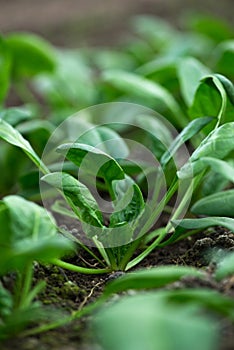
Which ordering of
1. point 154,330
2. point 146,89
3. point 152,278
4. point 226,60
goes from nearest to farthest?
point 154,330
point 152,278
point 146,89
point 226,60

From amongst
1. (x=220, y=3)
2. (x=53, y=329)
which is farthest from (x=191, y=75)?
(x=220, y=3)

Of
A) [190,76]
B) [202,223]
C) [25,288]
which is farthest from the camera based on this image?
[190,76]

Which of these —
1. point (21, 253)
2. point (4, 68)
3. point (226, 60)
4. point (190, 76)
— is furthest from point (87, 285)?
point (226, 60)

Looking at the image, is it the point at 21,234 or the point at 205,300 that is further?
the point at 21,234

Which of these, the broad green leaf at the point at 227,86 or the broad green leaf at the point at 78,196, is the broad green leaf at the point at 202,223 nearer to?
the broad green leaf at the point at 78,196

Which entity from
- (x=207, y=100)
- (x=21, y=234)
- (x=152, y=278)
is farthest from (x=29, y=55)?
(x=152, y=278)

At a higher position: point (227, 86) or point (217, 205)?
point (227, 86)

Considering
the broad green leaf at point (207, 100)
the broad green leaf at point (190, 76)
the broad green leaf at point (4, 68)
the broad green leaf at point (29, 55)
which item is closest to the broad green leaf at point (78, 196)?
the broad green leaf at point (207, 100)

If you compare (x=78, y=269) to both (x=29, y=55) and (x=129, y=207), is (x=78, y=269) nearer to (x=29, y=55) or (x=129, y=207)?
(x=129, y=207)
